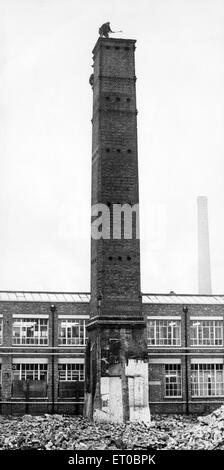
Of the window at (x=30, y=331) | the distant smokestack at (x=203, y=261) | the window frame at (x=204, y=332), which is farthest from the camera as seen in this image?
the distant smokestack at (x=203, y=261)

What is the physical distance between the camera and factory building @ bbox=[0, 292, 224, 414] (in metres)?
→ 39.5

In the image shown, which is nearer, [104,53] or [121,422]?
[121,422]

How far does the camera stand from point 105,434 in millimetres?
29656

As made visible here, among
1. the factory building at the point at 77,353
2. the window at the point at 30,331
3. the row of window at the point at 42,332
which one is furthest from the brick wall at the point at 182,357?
the window at the point at 30,331

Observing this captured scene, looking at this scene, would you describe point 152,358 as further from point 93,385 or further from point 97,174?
point 97,174

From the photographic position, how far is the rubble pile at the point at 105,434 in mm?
24859

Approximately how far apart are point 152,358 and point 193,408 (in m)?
3.37

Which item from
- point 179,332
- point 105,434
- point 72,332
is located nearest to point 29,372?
point 72,332

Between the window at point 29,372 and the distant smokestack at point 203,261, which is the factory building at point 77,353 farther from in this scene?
the distant smokestack at point 203,261

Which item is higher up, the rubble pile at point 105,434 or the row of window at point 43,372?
the row of window at point 43,372

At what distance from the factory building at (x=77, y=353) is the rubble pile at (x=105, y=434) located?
3.12 meters

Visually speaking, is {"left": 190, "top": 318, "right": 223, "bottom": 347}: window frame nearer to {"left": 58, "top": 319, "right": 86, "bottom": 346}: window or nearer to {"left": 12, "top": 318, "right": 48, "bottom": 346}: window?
{"left": 58, "top": 319, "right": 86, "bottom": 346}: window

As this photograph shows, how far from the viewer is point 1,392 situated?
39.2 meters

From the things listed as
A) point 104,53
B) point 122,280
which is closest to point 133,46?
point 104,53
